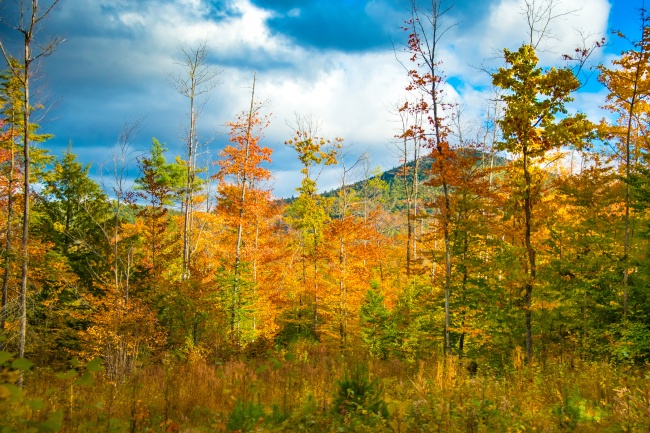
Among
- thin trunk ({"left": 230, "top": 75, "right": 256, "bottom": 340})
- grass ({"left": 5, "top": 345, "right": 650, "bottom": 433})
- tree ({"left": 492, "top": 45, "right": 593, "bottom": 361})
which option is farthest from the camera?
thin trunk ({"left": 230, "top": 75, "right": 256, "bottom": 340})

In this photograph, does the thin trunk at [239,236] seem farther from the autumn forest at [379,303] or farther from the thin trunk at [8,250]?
the thin trunk at [8,250]

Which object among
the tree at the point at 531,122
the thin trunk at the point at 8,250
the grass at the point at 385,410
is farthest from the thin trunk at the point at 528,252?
the thin trunk at the point at 8,250

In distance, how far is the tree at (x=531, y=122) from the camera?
10258 millimetres

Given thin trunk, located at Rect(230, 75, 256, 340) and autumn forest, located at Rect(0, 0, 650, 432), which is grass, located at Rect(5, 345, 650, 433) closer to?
autumn forest, located at Rect(0, 0, 650, 432)

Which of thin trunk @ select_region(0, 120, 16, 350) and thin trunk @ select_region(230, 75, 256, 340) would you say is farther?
thin trunk @ select_region(230, 75, 256, 340)

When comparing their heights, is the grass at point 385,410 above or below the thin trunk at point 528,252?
below

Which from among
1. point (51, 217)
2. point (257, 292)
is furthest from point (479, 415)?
point (51, 217)

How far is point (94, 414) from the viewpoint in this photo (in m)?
5.89

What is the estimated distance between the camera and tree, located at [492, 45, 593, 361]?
10.3m

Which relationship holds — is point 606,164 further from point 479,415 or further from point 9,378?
point 9,378

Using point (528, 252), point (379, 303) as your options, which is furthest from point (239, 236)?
point (528, 252)

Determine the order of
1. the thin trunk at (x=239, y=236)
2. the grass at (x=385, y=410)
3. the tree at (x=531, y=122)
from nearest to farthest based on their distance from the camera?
1. the grass at (x=385, y=410)
2. the tree at (x=531, y=122)
3. the thin trunk at (x=239, y=236)

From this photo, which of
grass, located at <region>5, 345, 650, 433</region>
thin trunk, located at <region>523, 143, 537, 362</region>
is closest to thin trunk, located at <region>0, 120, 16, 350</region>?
grass, located at <region>5, 345, 650, 433</region>

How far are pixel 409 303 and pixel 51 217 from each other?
19217 mm
